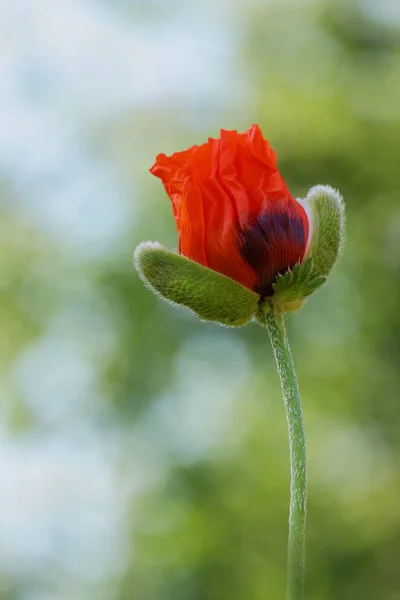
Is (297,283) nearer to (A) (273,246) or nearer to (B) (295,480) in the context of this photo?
(A) (273,246)

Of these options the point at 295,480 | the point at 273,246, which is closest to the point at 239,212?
the point at 273,246

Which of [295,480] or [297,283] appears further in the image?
[297,283]

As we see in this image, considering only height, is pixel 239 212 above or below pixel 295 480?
above

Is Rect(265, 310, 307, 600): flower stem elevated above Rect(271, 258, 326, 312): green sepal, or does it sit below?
below

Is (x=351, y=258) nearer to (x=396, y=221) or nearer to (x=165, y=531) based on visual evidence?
(x=396, y=221)

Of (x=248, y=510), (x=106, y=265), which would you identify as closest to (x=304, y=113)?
(x=106, y=265)

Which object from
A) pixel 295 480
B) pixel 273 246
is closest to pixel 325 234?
pixel 273 246
